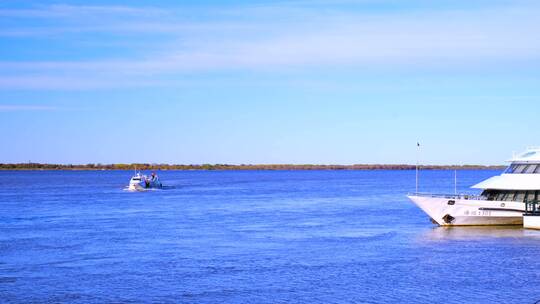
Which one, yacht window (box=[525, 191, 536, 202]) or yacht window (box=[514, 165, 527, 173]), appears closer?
yacht window (box=[525, 191, 536, 202])

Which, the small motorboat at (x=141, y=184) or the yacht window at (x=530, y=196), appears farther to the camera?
the small motorboat at (x=141, y=184)

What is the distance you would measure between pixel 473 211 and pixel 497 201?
2.02m

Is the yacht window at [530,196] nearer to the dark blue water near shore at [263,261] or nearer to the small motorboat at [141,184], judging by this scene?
the dark blue water near shore at [263,261]

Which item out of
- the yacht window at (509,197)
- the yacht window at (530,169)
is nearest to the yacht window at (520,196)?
the yacht window at (509,197)

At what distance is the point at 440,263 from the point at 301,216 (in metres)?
36.8

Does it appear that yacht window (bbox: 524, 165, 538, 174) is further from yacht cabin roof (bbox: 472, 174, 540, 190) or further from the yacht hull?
the yacht hull

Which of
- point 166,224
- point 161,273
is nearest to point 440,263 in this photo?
point 161,273

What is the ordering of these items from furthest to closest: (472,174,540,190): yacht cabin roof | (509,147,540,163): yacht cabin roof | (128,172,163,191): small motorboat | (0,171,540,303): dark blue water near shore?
(128,172,163,191): small motorboat, (509,147,540,163): yacht cabin roof, (472,174,540,190): yacht cabin roof, (0,171,540,303): dark blue water near shore

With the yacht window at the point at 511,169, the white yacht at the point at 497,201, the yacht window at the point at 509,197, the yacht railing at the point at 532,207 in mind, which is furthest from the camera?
the yacht window at the point at 511,169

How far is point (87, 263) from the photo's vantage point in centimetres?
4484

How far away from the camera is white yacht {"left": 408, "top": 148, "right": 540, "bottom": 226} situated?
61781mm

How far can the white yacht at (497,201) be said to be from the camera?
6178 centimetres

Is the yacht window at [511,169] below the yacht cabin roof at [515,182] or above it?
above

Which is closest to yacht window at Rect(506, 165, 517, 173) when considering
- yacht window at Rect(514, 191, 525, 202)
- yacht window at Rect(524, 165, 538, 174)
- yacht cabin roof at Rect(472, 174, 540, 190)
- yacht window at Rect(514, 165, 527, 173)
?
yacht window at Rect(514, 165, 527, 173)
